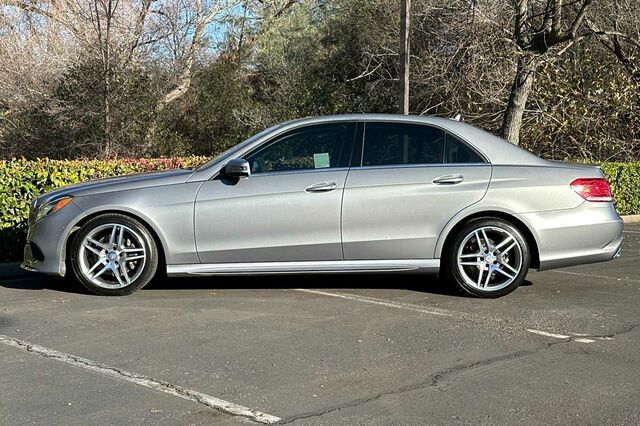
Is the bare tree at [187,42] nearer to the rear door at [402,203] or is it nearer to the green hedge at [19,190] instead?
the green hedge at [19,190]

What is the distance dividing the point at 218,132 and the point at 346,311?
667 inches

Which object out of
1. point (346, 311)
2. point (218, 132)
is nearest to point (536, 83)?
point (218, 132)

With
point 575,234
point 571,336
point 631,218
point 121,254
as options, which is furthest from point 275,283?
point 631,218

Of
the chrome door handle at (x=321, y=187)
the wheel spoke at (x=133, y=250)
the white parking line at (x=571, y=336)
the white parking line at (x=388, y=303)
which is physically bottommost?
the white parking line at (x=571, y=336)

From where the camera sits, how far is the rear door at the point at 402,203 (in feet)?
22.3

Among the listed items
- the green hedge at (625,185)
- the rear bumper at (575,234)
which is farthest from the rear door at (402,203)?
the green hedge at (625,185)

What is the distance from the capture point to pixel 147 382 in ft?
15.1

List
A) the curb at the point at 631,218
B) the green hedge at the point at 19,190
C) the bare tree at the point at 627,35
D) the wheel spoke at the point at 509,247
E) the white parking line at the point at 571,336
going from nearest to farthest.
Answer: the white parking line at the point at 571,336 → the wheel spoke at the point at 509,247 → the green hedge at the point at 19,190 → the curb at the point at 631,218 → the bare tree at the point at 627,35

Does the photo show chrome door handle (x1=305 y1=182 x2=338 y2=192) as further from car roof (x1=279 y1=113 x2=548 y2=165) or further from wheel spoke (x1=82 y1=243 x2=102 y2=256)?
wheel spoke (x1=82 y1=243 x2=102 y2=256)

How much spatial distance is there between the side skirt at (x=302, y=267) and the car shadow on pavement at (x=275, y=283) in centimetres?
31

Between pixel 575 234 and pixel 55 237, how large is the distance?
453 centimetres

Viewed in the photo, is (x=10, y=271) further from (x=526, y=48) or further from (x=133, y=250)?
(x=526, y=48)

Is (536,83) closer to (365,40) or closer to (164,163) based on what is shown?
(365,40)

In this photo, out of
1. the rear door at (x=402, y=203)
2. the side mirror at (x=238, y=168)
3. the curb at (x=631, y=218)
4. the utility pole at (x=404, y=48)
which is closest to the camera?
the side mirror at (x=238, y=168)
